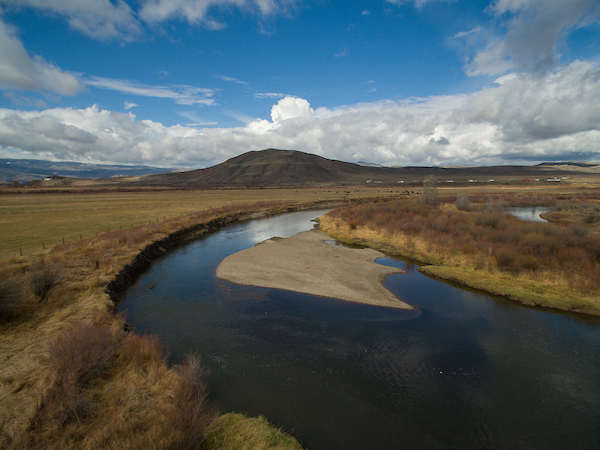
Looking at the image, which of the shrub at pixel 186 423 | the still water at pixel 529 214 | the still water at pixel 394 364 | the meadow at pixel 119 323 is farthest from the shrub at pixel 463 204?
the shrub at pixel 186 423

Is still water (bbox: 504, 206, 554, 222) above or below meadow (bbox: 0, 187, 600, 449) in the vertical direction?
above

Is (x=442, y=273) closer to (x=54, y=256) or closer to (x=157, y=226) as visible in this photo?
(x=54, y=256)

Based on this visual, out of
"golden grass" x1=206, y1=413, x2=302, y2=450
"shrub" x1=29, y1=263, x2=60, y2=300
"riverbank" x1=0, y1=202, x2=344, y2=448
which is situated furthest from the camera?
"shrub" x1=29, y1=263, x2=60, y2=300

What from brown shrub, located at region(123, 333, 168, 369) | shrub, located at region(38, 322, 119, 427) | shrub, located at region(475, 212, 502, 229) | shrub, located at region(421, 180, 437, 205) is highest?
shrub, located at region(421, 180, 437, 205)

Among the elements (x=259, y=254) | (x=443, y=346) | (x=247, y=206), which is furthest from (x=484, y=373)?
(x=247, y=206)

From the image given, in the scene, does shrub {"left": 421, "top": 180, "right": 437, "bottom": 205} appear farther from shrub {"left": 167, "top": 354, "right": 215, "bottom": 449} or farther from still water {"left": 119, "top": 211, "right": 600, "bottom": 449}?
shrub {"left": 167, "top": 354, "right": 215, "bottom": 449}

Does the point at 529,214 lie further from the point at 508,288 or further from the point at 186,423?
the point at 186,423

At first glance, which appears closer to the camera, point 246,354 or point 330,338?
point 246,354

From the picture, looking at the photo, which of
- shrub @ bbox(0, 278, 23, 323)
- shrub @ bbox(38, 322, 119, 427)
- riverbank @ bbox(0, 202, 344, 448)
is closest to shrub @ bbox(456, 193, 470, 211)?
A: riverbank @ bbox(0, 202, 344, 448)

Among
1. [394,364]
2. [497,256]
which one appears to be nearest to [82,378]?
[394,364]
